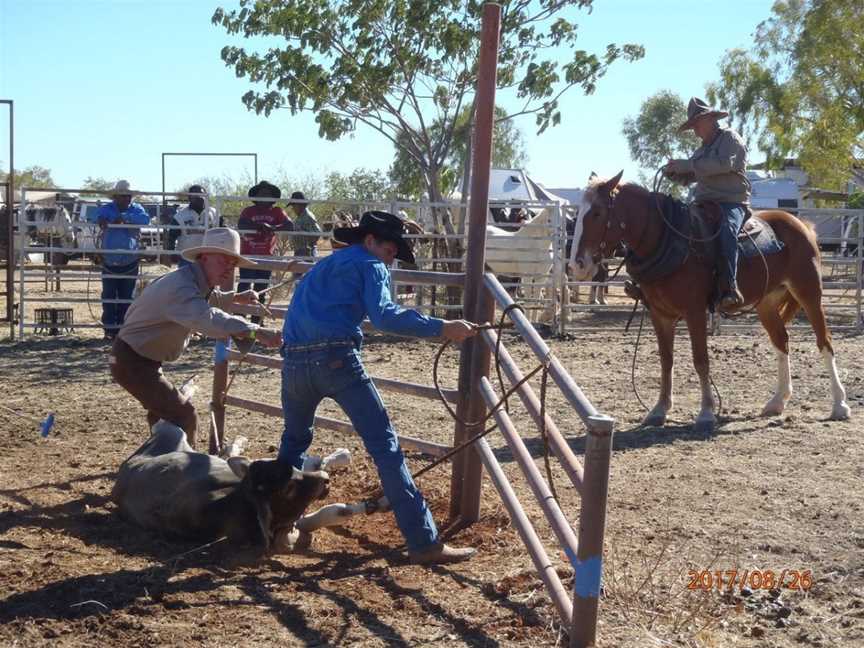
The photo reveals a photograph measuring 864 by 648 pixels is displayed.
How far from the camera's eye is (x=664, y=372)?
888 cm

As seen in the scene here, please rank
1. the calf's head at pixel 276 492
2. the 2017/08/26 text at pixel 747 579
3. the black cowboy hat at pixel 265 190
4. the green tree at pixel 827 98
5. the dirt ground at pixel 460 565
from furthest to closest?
the green tree at pixel 827 98 < the black cowboy hat at pixel 265 190 < the calf's head at pixel 276 492 < the 2017/08/26 text at pixel 747 579 < the dirt ground at pixel 460 565

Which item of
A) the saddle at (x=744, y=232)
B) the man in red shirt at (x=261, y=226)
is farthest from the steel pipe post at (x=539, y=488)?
the man in red shirt at (x=261, y=226)

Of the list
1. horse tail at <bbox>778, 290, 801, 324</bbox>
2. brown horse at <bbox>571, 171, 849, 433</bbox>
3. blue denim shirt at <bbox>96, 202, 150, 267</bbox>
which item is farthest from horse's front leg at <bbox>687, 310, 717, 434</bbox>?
blue denim shirt at <bbox>96, 202, 150, 267</bbox>

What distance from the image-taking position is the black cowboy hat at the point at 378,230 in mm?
4844

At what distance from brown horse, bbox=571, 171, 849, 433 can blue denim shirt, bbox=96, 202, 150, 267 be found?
7119 millimetres

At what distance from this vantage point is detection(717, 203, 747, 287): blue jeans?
336 inches

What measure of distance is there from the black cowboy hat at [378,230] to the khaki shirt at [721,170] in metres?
4.53

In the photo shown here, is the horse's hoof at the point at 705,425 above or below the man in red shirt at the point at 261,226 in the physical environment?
below

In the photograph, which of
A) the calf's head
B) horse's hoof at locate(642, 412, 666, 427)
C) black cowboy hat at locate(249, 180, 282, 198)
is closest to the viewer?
the calf's head

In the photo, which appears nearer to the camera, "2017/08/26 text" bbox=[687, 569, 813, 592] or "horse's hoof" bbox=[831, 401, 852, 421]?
"2017/08/26 text" bbox=[687, 569, 813, 592]

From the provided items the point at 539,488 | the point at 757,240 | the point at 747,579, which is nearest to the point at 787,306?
the point at 757,240

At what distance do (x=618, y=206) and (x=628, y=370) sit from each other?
11.5 feet

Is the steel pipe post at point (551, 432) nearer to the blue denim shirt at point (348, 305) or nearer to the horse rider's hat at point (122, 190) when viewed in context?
the blue denim shirt at point (348, 305)

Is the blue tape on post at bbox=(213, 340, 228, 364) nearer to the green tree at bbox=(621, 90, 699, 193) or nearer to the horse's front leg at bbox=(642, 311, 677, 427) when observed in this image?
the horse's front leg at bbox=(642, 311, 677, 427)
